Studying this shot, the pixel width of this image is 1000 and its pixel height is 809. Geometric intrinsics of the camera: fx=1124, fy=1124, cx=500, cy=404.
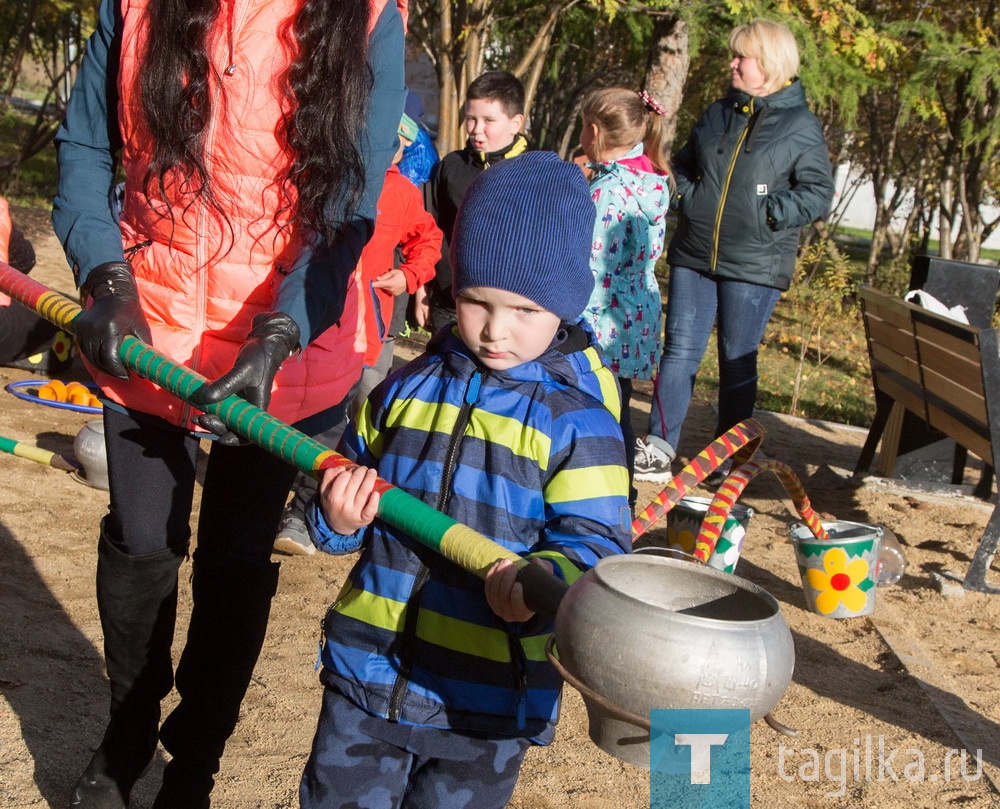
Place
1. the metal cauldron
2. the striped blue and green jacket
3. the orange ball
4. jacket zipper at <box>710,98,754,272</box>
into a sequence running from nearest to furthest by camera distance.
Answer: the metal cauldron, the striped blue and green jacket, jacket zipper at <box>710,98,754,272</box>, the orange ball

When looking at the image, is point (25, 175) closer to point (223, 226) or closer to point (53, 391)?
point (53, 391)

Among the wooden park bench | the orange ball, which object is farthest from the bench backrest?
the orange ball

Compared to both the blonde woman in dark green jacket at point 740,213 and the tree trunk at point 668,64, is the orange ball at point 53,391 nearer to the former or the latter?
the blonde woman in dark green jacket at point 740,213

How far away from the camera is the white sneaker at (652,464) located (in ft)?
19.3

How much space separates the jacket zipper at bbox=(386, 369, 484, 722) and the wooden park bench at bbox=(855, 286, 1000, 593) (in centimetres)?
358

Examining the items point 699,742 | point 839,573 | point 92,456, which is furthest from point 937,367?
point 699,742

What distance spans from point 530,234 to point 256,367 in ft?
1.72

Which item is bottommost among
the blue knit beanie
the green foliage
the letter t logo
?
the green foliage

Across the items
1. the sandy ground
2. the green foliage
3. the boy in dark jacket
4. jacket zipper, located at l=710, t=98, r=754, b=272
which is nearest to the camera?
the sandy ground

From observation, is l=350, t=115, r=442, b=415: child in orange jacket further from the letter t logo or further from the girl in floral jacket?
the letter t logo

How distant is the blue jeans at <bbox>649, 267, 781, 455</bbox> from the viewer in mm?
5863

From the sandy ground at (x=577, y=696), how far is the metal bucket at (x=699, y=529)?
0.33 m

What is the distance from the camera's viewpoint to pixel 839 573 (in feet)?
14.2

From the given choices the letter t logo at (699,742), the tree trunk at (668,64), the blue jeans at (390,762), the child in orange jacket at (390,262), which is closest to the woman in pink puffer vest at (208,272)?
the blue jeans at (390,762)
